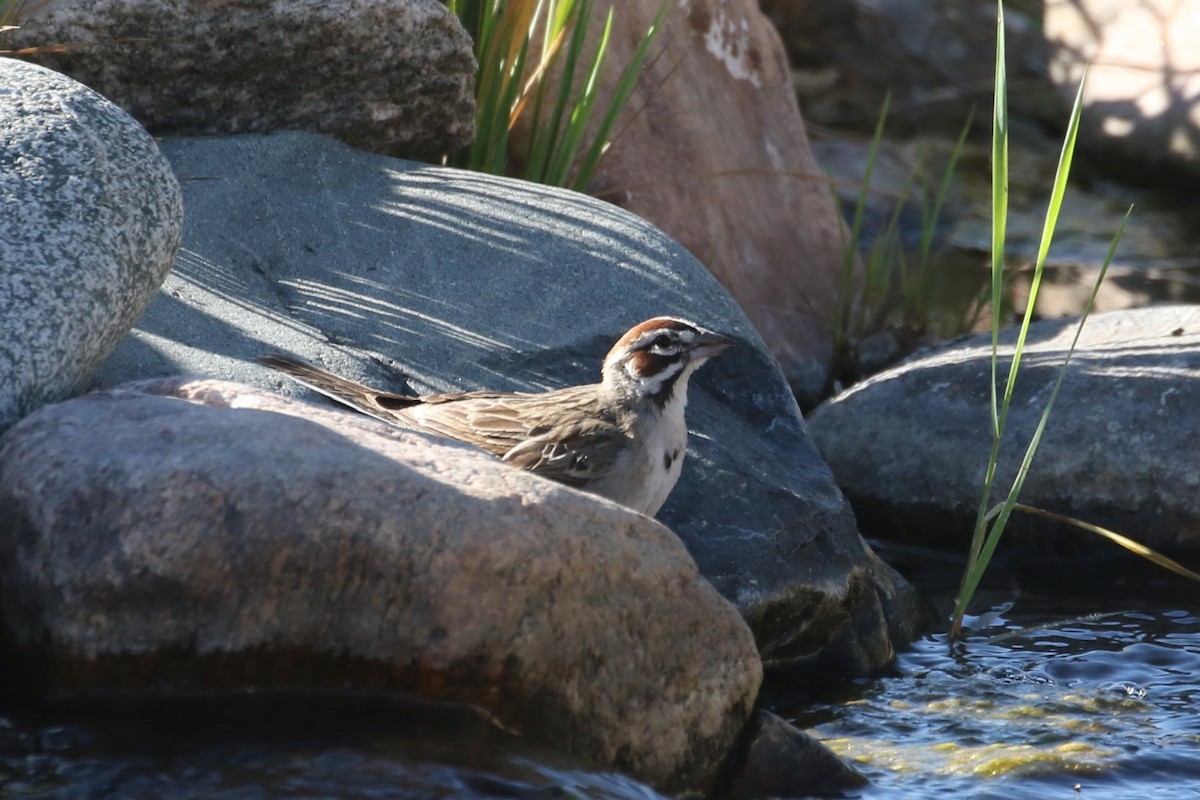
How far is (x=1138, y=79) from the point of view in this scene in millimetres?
12344

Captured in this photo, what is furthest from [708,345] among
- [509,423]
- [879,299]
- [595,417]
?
[879,299]

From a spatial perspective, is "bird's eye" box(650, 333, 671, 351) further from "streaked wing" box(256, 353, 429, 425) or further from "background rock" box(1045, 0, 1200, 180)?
"background rock" box(1045, 0, 1200, 180)

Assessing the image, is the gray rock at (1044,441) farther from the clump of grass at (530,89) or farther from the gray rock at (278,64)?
the gray rock at (278,64)

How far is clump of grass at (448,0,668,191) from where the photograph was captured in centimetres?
659

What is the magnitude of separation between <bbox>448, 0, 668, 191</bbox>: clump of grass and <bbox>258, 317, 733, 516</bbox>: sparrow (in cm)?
196

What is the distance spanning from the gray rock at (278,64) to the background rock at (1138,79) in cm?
738

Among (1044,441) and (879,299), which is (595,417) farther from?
(879,299)

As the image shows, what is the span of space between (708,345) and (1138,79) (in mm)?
8638

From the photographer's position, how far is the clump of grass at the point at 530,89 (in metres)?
6.59

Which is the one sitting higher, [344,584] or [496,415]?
[496,415]

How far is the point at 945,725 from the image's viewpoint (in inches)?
185

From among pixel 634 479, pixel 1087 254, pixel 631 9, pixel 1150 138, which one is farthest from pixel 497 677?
pixel 1150 138

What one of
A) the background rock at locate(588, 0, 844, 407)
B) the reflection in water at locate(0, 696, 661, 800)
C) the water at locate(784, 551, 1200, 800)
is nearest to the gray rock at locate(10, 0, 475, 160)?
the background rock at locate(588, 0, 844, 407)

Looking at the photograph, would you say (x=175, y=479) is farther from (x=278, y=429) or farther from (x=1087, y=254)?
(x=1087, y=254)
